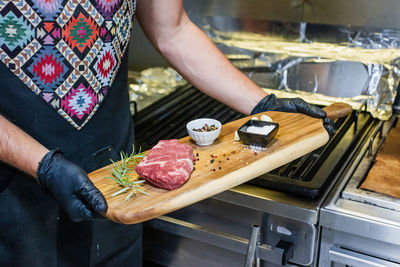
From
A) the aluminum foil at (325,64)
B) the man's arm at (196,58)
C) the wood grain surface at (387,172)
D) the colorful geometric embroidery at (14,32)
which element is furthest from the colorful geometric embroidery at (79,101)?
the aluminum foil at (325,64)

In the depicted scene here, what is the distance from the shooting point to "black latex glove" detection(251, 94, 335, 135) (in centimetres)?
147

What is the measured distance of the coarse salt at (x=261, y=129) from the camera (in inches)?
51.3

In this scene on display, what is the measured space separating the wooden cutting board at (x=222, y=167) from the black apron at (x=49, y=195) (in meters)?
0.17

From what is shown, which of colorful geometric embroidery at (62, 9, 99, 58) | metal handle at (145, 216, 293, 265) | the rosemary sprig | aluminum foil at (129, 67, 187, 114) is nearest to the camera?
the rosemary sprig

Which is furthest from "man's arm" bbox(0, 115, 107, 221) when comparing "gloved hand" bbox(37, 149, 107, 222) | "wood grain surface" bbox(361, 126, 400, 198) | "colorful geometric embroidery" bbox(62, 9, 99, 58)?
"wood grain surface" bbox(361, 126, 400, 198)

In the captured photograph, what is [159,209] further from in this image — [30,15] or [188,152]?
[30,15]

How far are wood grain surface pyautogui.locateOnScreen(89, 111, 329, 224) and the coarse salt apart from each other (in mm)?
44

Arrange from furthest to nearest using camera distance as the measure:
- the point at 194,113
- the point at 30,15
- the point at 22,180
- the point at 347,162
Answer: the point at 194,113 < the point at 347,162 < the point at 22,180 < the point at 30,15

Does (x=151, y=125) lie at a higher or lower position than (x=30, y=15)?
lower

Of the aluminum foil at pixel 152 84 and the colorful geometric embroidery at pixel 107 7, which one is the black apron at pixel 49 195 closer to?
the colorful geometric embroidery at pixel 107 7

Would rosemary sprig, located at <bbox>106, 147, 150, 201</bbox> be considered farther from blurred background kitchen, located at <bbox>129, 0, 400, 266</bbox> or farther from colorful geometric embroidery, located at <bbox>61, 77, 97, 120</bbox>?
blurred background kitchen, located at <bbox>129, 0, 400, 266</bbox>

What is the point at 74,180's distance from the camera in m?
1.03

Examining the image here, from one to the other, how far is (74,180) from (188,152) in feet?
1.10

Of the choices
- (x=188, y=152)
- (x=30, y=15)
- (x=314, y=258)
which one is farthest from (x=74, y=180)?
(x=314, y=258)
